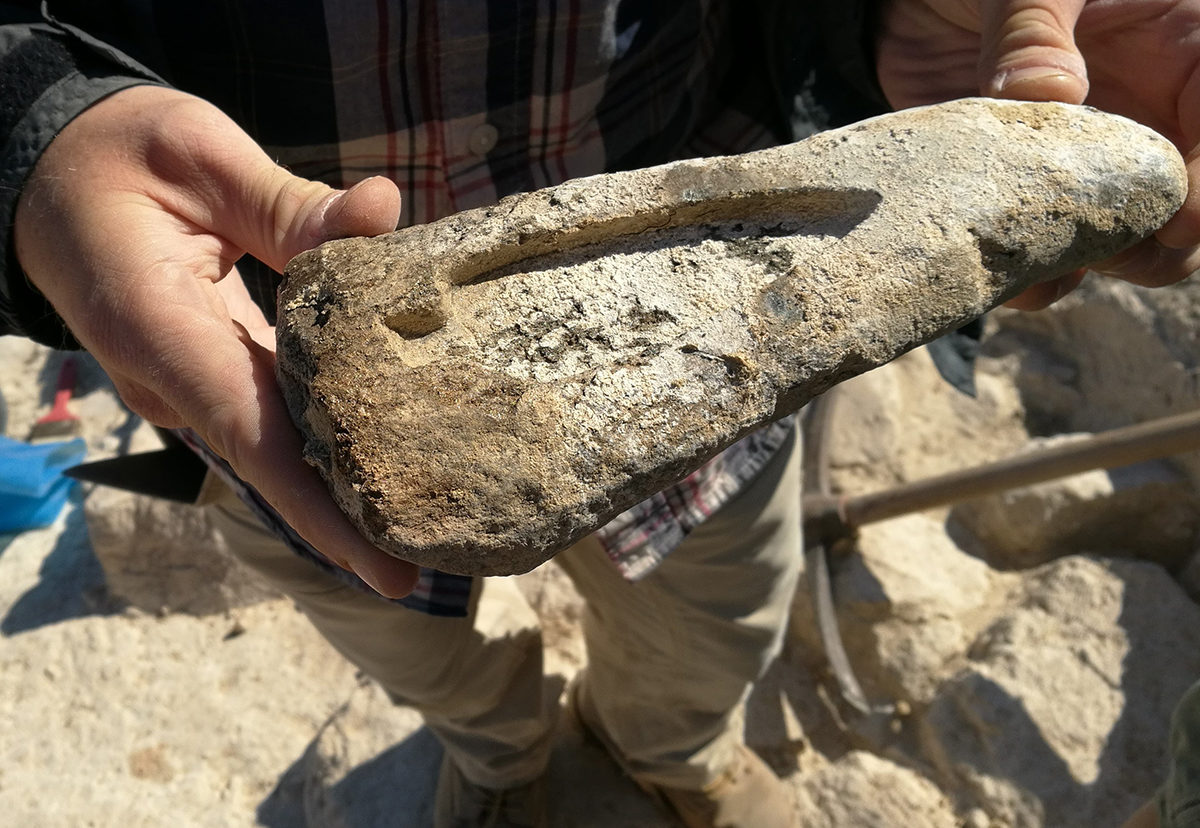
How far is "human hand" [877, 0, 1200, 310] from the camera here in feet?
3.74

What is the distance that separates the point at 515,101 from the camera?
1.28 meters

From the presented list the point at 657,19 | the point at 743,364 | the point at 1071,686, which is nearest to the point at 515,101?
the point at 657,19

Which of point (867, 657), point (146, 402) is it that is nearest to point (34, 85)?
point (146, 402)

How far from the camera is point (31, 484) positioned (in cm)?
275

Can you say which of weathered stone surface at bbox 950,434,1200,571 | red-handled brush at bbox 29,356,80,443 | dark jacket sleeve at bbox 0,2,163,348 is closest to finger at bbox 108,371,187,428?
dark jacket sleeve at bbox 0,2,163,348

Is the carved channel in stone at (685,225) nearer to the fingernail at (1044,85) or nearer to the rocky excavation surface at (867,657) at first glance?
the fingernail at (1044,85)

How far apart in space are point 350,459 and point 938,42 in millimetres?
1146

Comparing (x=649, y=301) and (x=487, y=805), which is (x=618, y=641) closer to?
(x=487, y=805)

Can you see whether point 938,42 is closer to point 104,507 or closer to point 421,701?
point 421,701

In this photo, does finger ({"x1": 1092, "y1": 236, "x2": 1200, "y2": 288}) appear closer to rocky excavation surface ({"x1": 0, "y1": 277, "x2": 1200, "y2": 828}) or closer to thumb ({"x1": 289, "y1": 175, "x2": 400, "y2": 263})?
thumb ({"x1": 289, "y1": 175, "x2": 400, "y2": 263})

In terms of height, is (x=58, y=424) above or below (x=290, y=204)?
below

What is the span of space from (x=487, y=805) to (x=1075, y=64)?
1676mm

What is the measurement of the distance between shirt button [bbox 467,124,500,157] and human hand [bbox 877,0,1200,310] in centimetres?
67

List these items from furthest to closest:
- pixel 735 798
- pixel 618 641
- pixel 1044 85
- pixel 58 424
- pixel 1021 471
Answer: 1. pixel 58 424
2. pixel 1021 471
3. pixel 735 798
4. pixel 618 641
5. pixel 1044 85
